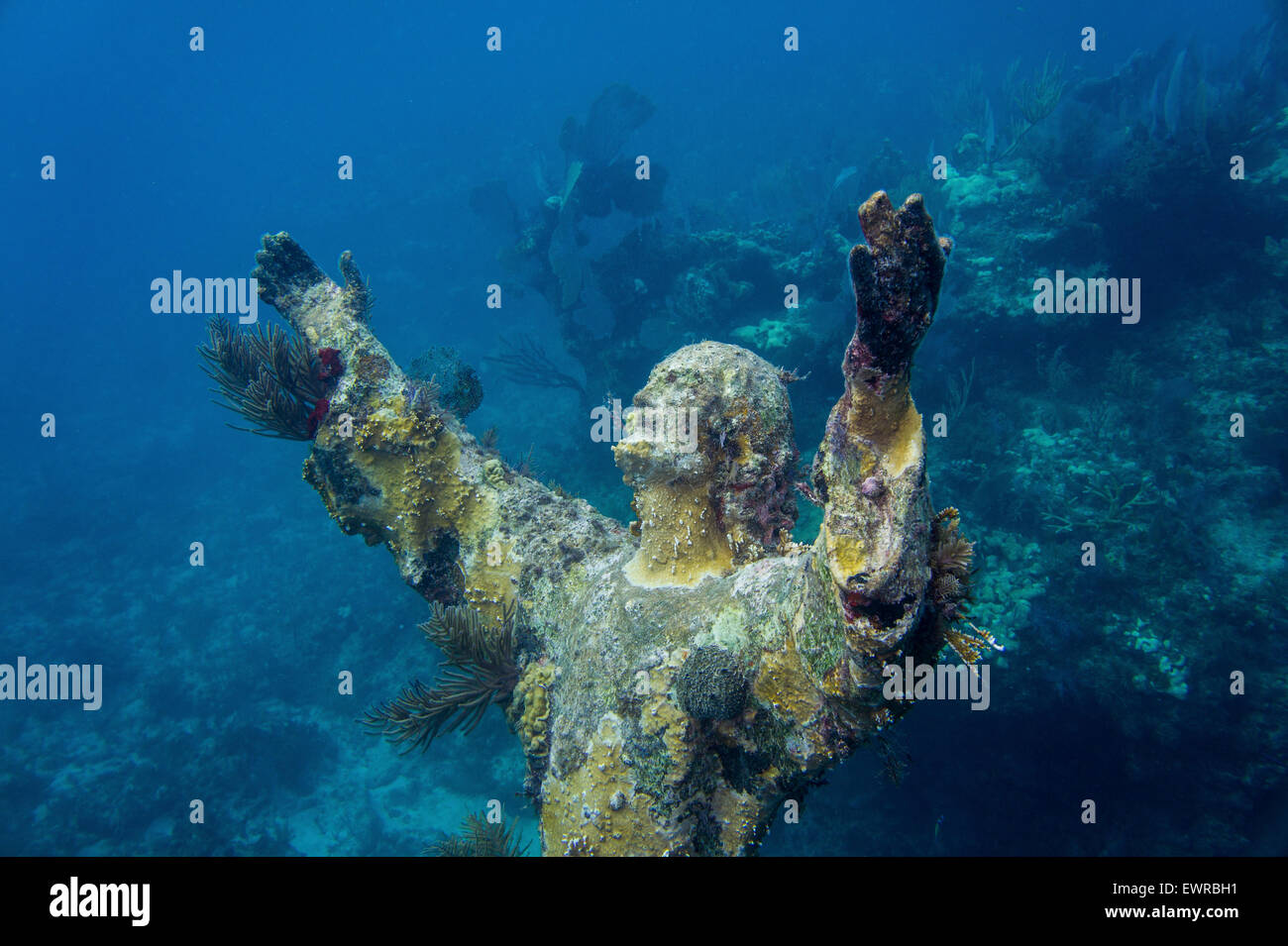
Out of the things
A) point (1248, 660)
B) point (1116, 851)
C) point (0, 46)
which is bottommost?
point (1116, 851)

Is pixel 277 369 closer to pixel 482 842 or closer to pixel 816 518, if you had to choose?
pixel 482 842

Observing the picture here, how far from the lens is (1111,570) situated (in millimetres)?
7820

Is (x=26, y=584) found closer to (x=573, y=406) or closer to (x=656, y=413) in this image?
(x=573, y=406)

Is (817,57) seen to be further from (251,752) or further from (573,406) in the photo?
(251,752)

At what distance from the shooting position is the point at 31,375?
121 feet

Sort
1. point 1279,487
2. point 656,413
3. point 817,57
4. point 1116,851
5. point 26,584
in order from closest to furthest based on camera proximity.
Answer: point 656,413
point 1116,851
point 1279,487
point 26,584
point 817,57

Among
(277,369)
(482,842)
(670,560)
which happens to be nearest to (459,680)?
(482,842)

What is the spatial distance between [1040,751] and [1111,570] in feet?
8.94

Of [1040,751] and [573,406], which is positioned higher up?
[573,406]

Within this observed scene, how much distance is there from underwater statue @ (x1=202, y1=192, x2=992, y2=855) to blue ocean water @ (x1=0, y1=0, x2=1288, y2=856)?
0.97 metres
